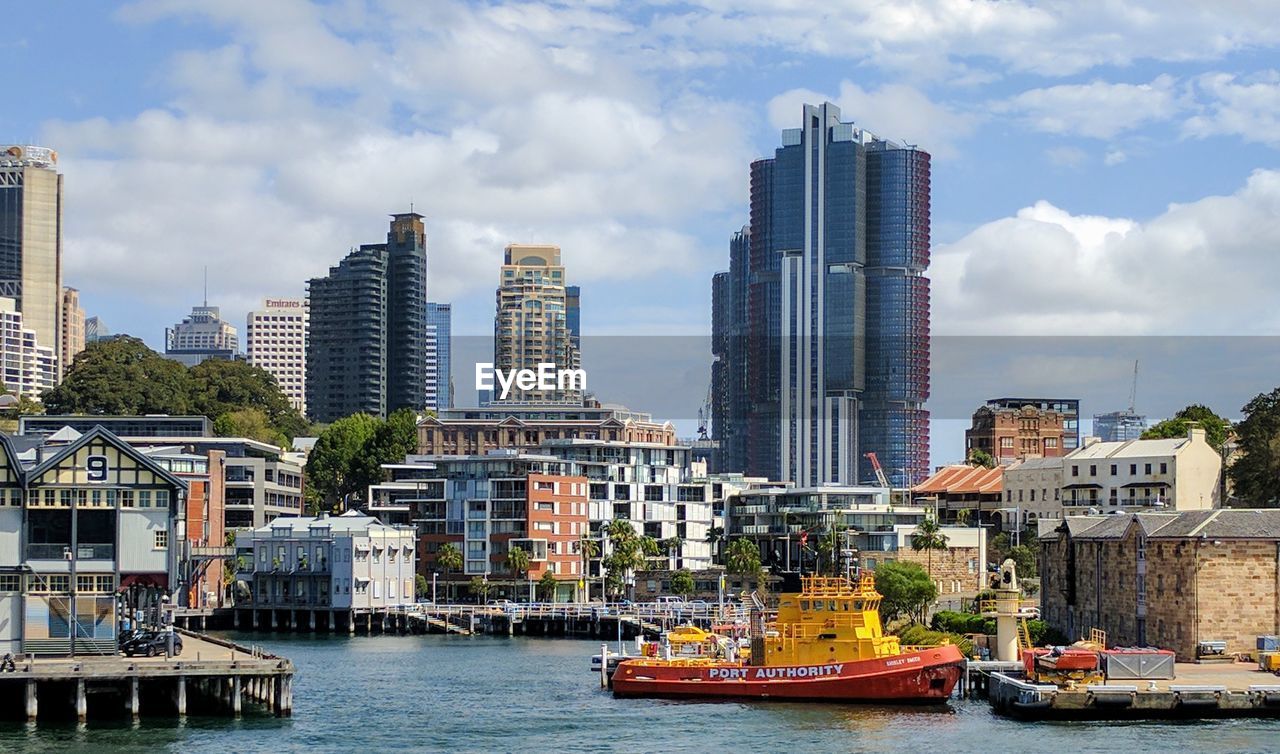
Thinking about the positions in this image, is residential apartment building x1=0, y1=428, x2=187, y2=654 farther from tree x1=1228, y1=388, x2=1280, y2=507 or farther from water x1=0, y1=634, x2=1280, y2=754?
tree x1=1228, y1=388, x2=1280, y2=507

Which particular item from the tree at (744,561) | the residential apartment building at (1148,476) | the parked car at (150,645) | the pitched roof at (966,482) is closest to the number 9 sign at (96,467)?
the parked car at (150,645)

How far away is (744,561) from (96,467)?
82.2 m

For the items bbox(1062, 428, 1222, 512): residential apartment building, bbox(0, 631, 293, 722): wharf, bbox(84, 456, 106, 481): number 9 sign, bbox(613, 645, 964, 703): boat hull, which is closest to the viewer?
bbox(0, 631, 293, 722): wharf

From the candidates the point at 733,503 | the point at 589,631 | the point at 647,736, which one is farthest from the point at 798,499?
the point at 647,736

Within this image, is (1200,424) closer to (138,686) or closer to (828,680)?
(828,680)

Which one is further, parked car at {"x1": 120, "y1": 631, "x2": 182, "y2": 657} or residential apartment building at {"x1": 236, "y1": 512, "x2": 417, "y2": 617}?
residential apartment building at {"x1": 236, "y1": 512, "x2": 417, "y2": 617}

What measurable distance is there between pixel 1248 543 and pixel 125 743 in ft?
159

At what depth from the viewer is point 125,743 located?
232 feet

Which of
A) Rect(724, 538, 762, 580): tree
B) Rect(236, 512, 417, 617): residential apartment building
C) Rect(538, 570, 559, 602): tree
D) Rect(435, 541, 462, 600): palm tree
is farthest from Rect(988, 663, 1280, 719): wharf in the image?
Rect(435, 541, 462, 600): palm tree

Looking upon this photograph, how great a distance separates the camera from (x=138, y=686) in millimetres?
76875

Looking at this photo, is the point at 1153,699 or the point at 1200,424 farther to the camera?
the point at 1200,424

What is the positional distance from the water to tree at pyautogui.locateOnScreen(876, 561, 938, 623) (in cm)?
3122

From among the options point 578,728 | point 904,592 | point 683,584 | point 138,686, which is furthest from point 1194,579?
point 683,584

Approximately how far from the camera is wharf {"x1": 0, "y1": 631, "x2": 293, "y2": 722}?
75.2 metres
